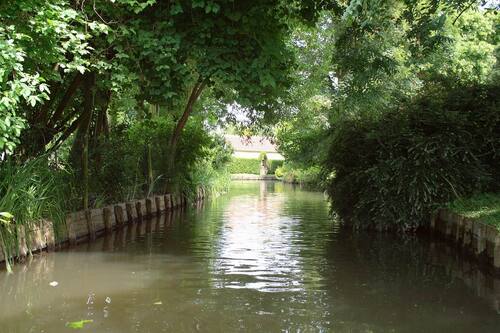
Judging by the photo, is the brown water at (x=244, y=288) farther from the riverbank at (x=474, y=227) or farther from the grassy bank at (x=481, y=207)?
the grassy bank at (x=481, y=207)

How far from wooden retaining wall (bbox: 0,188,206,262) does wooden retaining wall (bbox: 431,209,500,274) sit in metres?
7.27

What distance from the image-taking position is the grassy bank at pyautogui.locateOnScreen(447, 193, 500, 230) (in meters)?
9.46

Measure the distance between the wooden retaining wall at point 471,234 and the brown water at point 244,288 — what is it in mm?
472

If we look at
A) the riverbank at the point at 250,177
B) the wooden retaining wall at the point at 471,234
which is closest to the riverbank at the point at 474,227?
the wooden retaining wall at the point at 471,234

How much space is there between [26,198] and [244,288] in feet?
12.5

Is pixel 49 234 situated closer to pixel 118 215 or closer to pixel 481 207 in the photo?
pixel 118 215

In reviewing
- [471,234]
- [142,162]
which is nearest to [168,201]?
[142,162]

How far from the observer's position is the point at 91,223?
11.2 meters

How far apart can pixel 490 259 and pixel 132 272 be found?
565 cm

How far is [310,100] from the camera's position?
2503cm

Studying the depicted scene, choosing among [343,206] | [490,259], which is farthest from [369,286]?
[343,206]

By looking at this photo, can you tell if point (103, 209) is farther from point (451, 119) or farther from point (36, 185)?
point (451, 119)

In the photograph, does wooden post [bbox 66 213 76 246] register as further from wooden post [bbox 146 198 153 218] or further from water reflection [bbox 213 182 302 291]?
wooden post [bbox 146 198 153 218]

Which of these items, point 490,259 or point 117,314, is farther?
point 490,259
